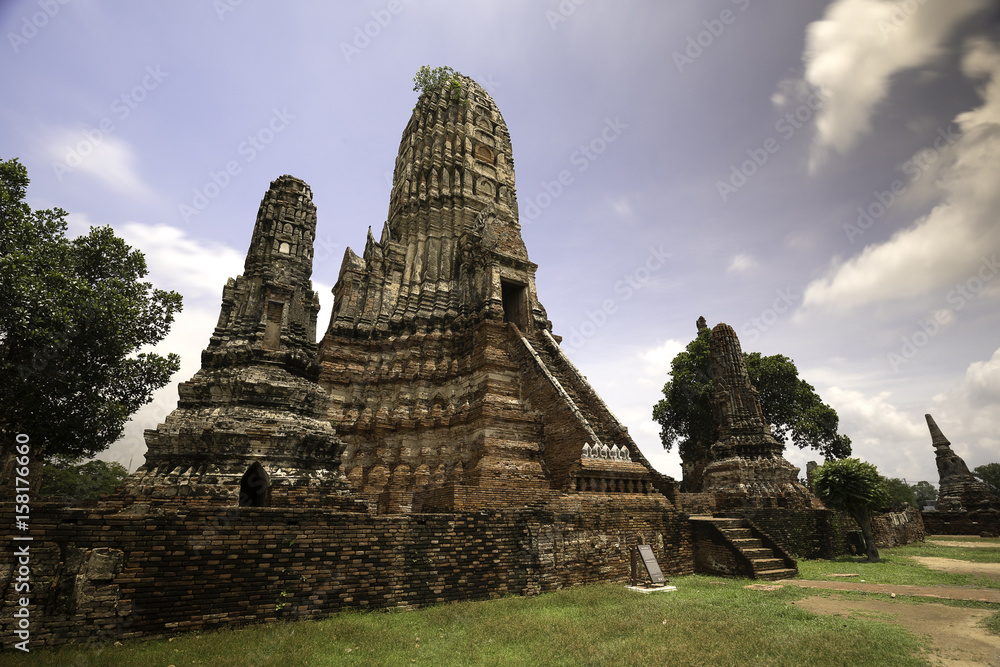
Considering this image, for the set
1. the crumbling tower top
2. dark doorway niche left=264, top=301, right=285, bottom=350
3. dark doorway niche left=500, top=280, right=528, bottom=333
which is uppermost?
the crumbling tower top

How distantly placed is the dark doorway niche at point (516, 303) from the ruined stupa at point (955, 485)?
2936 cm

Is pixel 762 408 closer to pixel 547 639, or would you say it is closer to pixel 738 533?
pixel 738 533

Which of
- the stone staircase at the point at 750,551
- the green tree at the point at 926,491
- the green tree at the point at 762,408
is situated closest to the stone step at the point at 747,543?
the stone staircase at the point at 750,551

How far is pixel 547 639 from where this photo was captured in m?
5.81

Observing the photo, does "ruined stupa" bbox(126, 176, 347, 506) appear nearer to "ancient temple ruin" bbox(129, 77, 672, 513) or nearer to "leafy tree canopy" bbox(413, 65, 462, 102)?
"ancient temple ruin" bbox(129, 77, 672, 513)

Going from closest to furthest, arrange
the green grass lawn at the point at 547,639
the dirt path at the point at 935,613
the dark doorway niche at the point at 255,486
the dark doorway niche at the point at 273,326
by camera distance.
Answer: the green grass lawn at the point at 547,639, the dirt path at the point at 935,613, the dark doorway niche at the point at 255,486, the dark doorway niche at the point at 273,326

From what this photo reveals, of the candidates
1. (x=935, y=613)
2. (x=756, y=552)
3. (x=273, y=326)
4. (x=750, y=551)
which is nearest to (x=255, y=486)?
(x=273, y=326)

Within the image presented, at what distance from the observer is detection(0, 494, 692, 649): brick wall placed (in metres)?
5.14

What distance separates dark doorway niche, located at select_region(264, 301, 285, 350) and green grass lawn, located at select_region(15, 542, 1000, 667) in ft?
17.8

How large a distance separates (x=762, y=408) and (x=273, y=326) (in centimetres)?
3349

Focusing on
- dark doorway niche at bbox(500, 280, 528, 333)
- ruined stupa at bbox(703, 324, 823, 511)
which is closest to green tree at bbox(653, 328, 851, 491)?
ruined stupa at bbox(703, 324, 823, 511)

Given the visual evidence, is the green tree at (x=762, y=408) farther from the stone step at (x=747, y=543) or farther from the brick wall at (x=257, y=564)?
the brick wall at (x=257, y=564)

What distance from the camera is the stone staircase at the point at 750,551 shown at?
10.9m

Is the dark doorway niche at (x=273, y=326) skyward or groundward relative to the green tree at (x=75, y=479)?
skyward
